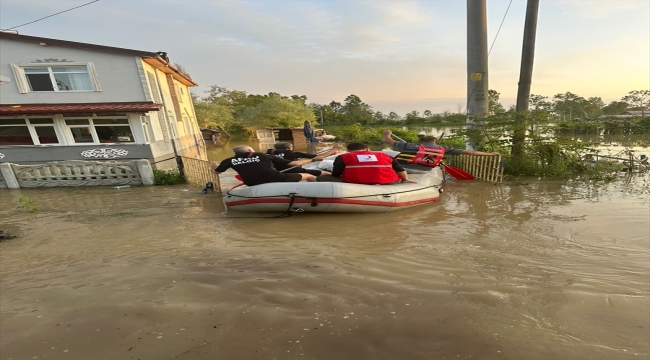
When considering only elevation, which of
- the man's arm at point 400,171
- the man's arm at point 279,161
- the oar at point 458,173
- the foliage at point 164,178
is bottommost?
the oar at point 458,173

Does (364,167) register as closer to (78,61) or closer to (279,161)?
(279,161)

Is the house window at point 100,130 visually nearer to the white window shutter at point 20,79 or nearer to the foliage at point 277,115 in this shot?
the white window shutter at point 20,79

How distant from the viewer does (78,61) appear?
11.1 meters

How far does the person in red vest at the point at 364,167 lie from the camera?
203 inches

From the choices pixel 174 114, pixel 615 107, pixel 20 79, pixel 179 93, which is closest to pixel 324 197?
pixel 20 79

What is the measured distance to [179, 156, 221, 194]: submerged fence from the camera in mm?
7000

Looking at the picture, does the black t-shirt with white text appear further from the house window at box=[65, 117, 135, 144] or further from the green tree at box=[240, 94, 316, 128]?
the green tree at box=[240, 94, 316, 128]

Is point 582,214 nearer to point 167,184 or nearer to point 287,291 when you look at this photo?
point 287,291

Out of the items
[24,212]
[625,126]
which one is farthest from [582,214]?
[625,126]

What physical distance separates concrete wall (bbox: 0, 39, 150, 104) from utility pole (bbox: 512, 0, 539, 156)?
13.0m

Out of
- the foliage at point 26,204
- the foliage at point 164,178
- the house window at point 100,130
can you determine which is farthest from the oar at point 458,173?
the house window at point 100,130

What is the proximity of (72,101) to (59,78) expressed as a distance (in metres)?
1.00

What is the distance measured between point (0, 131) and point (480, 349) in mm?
17074

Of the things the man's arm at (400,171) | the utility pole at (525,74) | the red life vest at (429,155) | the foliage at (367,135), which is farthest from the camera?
the foliage at (367,135)
